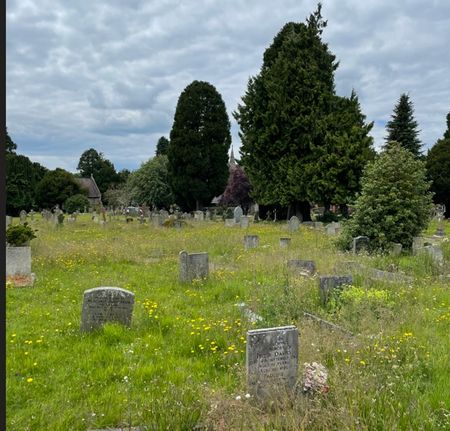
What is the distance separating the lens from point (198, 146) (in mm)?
44656

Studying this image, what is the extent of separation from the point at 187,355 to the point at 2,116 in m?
5.01

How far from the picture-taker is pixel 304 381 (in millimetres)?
4172

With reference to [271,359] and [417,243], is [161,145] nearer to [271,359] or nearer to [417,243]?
[417,243]

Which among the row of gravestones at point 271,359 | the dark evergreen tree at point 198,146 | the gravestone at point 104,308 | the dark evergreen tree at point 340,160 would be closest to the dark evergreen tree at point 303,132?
the dark evergreen tree at point 340,160

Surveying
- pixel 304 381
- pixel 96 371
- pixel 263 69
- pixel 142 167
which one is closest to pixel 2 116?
pixel 304 381

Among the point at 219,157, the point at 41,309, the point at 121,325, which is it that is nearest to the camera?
the point at 121,325

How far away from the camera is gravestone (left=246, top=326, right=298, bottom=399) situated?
432 cm

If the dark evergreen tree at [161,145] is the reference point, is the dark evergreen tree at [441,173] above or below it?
below

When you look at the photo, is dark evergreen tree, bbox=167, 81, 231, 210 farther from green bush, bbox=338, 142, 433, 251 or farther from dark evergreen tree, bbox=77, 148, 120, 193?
dark evergreen tree, bbox=77, 148, 120, 193

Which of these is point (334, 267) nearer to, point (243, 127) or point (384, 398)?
point (384, 398)

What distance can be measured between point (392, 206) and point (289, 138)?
57.7 ft

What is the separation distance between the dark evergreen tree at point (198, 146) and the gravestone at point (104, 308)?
37553mm

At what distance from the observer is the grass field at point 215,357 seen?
386 cm

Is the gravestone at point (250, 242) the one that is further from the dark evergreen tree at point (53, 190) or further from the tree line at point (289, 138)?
the dark evergreen tree at point (53, 190)
